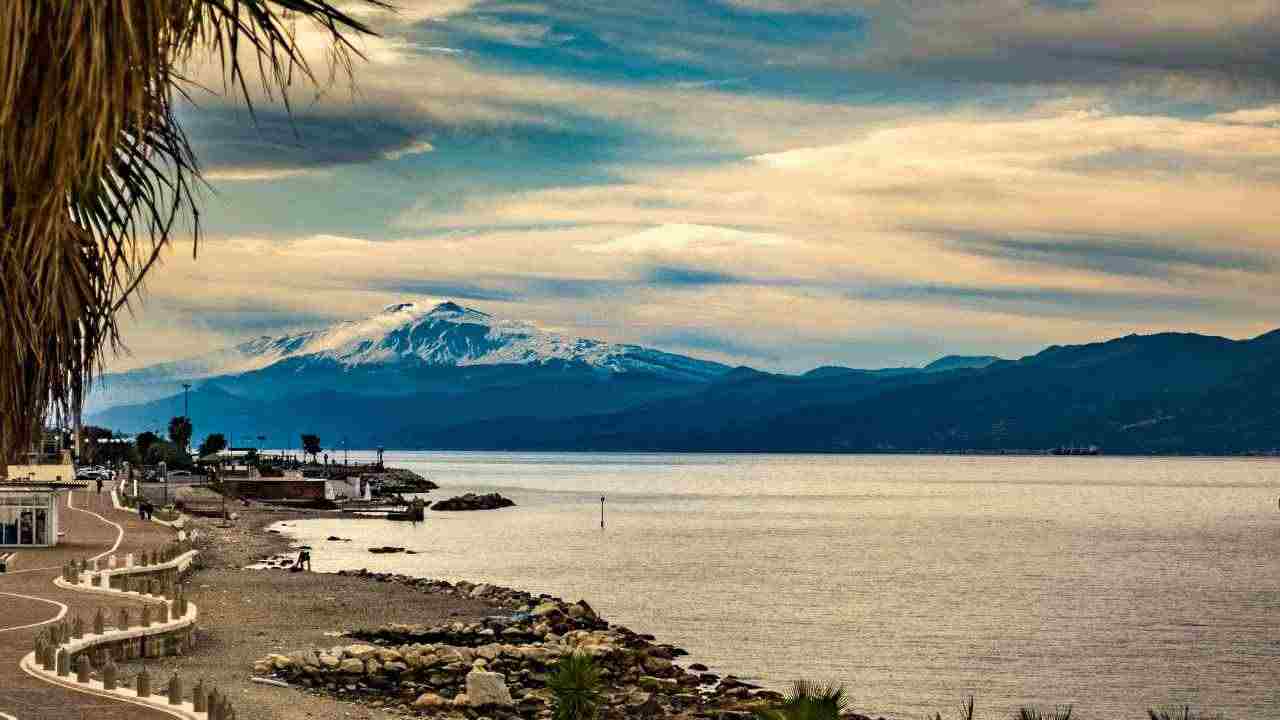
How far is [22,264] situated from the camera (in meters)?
6.87

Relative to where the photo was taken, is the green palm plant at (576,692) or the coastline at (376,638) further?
the coastline at (376,638)

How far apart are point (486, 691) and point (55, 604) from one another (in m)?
14.7

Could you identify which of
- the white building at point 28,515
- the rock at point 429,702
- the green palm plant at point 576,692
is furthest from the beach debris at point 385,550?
the green palm plant at point 576,692

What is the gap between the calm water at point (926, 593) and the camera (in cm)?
5288

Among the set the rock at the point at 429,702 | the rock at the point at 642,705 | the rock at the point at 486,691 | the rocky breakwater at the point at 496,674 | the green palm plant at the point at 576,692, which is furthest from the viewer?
the rock at the point at 642,705

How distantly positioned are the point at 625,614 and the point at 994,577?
34.6 metres

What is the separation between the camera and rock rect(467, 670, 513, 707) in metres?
36.8

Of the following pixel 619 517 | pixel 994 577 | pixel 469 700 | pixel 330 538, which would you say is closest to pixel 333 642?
pixel 469 700

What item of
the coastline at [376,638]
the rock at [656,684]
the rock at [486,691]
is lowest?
the rock at [656,684]

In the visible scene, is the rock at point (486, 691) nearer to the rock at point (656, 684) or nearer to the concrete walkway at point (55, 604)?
the rock at point (656, 684)

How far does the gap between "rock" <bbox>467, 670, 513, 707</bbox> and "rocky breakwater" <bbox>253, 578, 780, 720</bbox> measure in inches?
1.0

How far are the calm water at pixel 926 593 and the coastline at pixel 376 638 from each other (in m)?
4.88

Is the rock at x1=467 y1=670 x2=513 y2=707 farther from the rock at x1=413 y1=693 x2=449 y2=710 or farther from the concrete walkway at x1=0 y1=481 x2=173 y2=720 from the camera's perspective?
the concrete walkway at x1=0 y1=481 x2=173 y2=720

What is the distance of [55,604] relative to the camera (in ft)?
142
